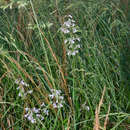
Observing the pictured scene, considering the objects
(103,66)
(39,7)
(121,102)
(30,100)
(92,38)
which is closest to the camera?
(30,100)

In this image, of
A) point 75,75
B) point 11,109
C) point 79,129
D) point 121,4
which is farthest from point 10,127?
point 121,4

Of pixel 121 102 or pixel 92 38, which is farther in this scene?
pixel 92 38

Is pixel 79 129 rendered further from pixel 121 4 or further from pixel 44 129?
pixel 121 4

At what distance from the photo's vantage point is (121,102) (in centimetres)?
164

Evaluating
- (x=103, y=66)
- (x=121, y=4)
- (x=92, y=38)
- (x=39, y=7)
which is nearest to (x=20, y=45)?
(x=39, y=7)

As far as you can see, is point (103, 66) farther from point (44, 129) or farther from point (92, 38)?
point (44, 129)

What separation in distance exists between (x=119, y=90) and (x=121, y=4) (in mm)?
702

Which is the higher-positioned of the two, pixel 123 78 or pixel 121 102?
pixel 123 78

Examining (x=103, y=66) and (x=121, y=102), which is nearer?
(x=121, y=102)

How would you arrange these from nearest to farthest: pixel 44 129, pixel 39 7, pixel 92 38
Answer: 1. pixel 44 129
2. pixel 92 38
3. pixel 39 7

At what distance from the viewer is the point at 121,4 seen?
189 cm

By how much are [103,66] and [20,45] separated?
74 centimetres

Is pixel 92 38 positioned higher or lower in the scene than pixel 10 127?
higher

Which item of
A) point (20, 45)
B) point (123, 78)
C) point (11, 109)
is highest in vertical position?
point (20, 45)
